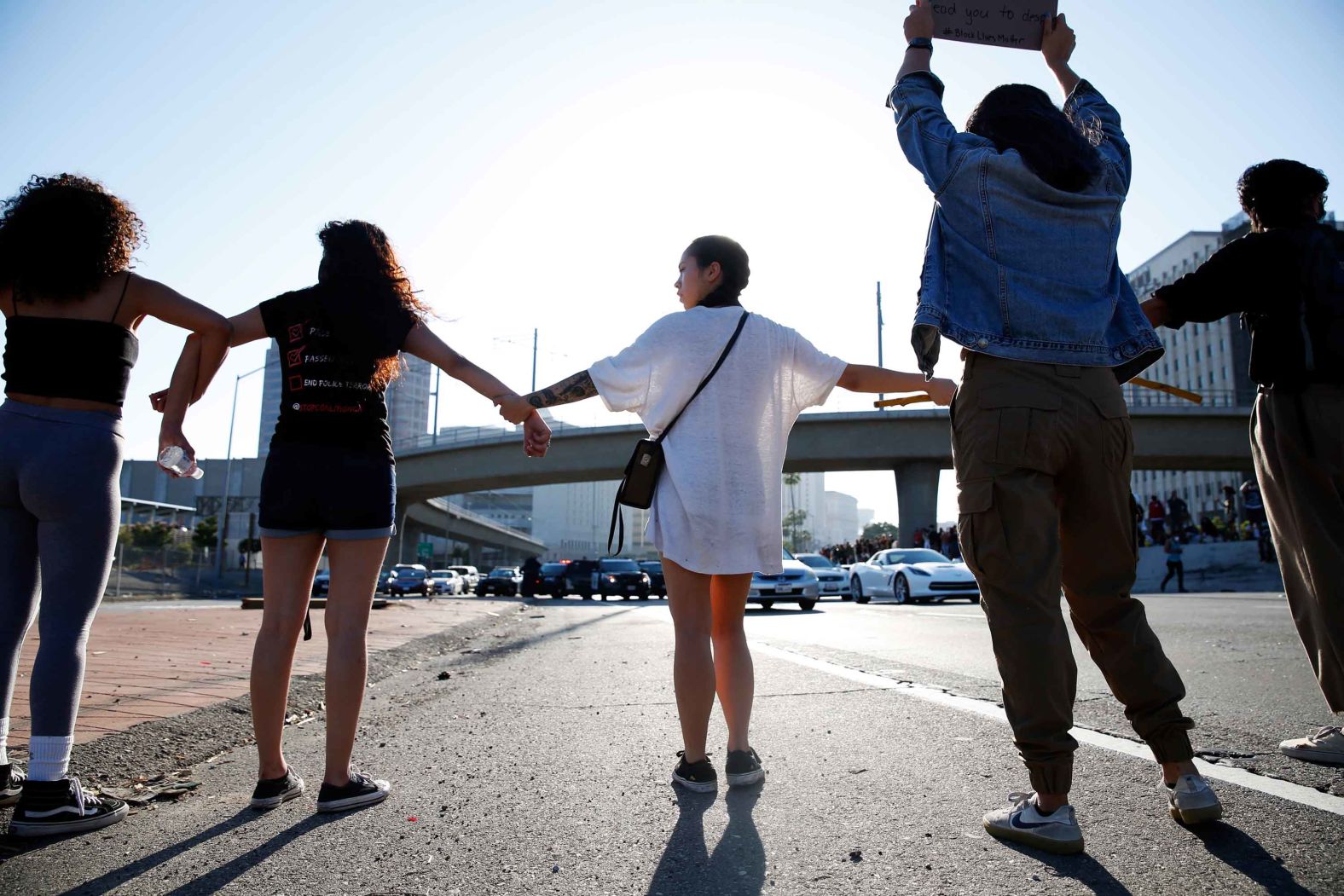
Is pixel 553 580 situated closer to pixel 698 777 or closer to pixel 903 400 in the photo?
pixel 903 400

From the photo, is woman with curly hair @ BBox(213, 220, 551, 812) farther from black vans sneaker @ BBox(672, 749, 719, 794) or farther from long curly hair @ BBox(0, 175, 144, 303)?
black vans sneaker @ BBox(672, 749, 719, 794)

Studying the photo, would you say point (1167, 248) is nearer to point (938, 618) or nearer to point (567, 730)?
point (938, 618)

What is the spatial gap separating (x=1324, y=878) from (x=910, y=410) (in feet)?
136

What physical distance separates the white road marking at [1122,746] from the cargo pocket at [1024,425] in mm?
1208

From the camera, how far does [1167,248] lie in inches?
4112

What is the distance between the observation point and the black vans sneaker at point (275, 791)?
9.23 feet

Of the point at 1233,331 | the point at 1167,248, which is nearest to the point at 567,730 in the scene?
the point at 1233,331

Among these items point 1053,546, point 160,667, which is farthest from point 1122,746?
point 160,667

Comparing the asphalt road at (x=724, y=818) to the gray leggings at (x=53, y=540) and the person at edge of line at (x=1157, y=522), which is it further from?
the person at edge of line at (x=1157, y=522)

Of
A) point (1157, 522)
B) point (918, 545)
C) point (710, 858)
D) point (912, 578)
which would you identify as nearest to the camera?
point (710, 858)

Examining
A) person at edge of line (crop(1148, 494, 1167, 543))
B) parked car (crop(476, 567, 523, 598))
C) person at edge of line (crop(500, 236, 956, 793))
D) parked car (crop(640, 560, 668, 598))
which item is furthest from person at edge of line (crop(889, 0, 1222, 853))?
parked car (crop(476, 567, 523, 598))

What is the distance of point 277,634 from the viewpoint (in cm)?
296

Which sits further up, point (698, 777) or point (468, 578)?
point (698, 777)

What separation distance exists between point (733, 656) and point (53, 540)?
2146 mm
